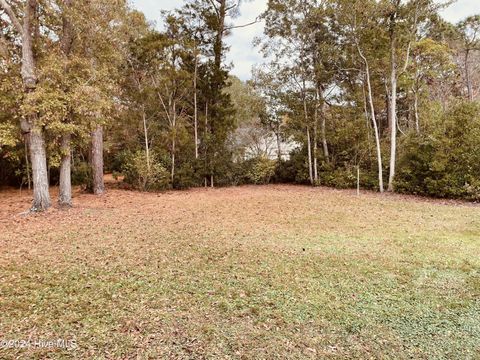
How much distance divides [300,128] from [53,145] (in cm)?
1059

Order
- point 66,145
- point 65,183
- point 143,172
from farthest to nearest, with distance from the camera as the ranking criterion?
point 143,172 → point 65,183 → point 66,145

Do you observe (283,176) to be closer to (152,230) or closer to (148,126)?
(148,126)

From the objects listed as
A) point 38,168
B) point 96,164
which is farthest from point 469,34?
point 38,168

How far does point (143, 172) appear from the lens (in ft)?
35.0

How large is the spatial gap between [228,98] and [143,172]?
5281 millimetres

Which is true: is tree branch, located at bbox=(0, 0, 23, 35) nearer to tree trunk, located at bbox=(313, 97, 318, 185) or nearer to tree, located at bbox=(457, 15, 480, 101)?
tree trunk, located at bbox=(313, 97, 318, 185)

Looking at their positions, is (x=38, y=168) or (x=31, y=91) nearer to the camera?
(x=31, y=91)

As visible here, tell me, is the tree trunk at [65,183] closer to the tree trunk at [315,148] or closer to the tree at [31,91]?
the tree at [31,91]

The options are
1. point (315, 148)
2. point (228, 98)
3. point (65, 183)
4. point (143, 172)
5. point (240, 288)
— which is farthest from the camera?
point (315, 148)

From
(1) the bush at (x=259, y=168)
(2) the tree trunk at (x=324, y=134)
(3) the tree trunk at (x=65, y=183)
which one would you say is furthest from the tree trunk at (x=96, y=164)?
(2) the tree trunk at (x=324, y=134)

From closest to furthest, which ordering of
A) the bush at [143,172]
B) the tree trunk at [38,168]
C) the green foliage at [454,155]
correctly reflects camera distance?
the tree trunk at [38,168]
the green foliage at [454,155]
the bush at [143,172]

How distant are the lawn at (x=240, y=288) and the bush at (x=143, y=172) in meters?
4.94

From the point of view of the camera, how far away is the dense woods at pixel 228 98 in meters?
6.43

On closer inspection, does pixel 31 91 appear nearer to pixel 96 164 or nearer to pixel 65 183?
pixel 65 183
